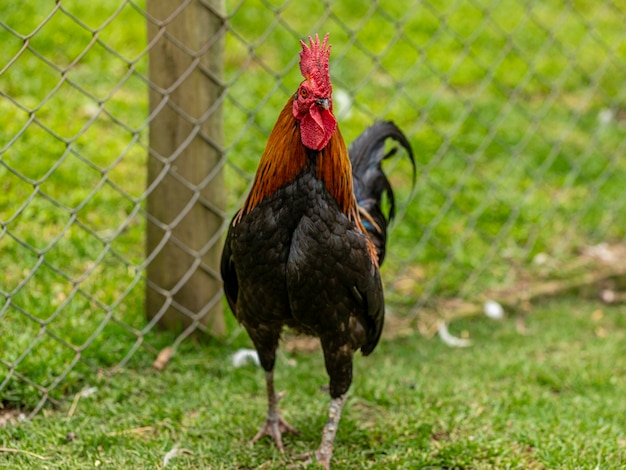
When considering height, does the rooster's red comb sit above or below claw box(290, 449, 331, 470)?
above

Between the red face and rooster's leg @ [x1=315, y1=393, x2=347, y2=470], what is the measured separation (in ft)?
3.41

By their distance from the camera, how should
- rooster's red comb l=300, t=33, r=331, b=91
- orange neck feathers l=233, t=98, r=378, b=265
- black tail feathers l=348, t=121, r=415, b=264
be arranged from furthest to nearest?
black tail feathers l=348, t=121, r=415, b=264, orange neck feathers l=233, t=98, r=378, b=265, rooster's red comb l=300, t=33, r=331, b=91

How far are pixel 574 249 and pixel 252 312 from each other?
2.72 meters

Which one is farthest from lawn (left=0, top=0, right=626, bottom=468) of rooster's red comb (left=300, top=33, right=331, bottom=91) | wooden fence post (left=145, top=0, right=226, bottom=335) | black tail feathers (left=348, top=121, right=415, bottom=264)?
rooster's red comb (left=300, top=33, right=331, bottom=91)

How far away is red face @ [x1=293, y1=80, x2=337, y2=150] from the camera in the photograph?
2.51 m

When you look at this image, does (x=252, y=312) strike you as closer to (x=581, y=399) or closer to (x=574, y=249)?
(x=581, y=399)

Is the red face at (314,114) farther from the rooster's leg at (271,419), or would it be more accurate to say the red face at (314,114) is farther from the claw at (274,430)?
the claw at (274,430)

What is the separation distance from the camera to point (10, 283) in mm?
3686

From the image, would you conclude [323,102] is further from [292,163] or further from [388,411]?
[388,411]

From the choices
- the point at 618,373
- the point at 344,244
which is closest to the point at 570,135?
the point at 618,373

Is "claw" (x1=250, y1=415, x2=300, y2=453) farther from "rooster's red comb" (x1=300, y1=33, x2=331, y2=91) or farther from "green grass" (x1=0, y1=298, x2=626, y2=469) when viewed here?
"rooster's red comb" (x1=300, y1=33, x2=331, y2=91)

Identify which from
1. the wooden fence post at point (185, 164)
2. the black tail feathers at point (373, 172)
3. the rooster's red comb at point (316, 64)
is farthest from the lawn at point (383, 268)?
the rooster's red comb at point (316, 64)

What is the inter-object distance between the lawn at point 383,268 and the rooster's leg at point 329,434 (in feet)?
0.34

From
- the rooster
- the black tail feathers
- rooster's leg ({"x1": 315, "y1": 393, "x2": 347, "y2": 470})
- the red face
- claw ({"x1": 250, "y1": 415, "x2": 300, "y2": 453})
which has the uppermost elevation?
the black tail feathers
